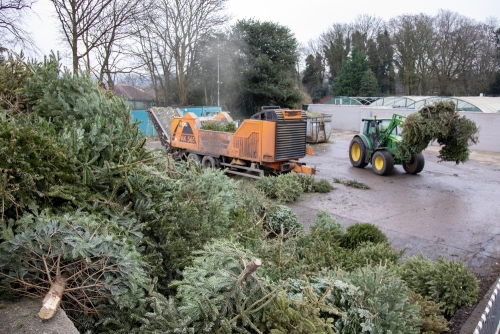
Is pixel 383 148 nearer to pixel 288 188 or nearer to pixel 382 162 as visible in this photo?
pixel 382 162

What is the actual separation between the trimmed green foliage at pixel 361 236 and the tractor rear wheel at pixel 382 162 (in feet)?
25.4

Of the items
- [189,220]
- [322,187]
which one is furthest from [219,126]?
[189,220]

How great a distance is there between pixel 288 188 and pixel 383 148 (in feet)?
18.1

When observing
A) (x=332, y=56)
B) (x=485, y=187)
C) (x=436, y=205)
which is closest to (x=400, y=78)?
(x=332, y=56)

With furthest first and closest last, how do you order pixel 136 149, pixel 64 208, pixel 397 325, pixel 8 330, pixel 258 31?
pixel 258 31
pixel 136 149
pixel 397 325
pixel 64 208
pixel 8 330

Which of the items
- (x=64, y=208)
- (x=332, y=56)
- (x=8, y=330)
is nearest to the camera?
(x=8, y=330)

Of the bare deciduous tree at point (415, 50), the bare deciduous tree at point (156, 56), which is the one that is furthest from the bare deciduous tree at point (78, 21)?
the bare deciduous tree at point (415, 50)

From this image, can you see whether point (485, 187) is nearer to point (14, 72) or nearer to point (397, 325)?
point (397, 325)

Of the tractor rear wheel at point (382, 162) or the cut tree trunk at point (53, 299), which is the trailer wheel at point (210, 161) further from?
the cut tree trunk at point (53, 299)

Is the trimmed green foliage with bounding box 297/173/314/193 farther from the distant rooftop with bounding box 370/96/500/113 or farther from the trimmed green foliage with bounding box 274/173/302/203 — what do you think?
the distant rooftop with bounding box 370/96/500/113

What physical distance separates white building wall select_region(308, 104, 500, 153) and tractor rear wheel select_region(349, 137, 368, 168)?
390 centimetres

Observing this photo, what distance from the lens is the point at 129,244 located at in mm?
2885

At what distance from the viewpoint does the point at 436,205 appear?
10234 millimetres

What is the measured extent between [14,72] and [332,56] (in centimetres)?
4529
